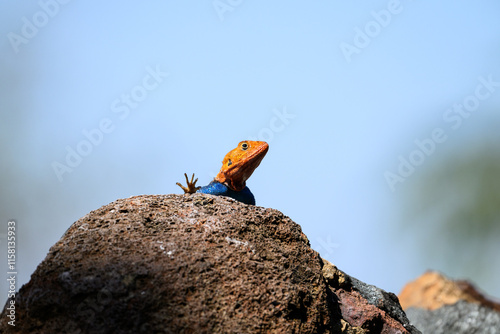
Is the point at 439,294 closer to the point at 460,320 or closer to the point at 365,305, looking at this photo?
the point at 460,320

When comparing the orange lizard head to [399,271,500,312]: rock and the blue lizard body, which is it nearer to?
the blue lizard body

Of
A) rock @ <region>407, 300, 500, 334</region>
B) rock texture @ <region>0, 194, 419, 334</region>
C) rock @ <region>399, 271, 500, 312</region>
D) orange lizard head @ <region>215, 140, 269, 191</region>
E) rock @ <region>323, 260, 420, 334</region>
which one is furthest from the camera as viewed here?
rock @ <region>399, 271, 500, 312</region>

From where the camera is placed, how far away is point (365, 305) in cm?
316

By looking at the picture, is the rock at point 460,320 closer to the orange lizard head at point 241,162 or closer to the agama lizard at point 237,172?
the agama lizard at point 237,172

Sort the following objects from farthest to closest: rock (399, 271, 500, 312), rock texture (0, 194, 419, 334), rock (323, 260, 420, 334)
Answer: rock (399, 271, 500, 312) < rock (323, 260, 420, 334) < rock texture (0, 194, 419, 334)

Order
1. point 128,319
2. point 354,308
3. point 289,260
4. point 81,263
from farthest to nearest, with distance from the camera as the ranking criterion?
point 354,308 < point 289,260 < point 81,263 < point 128,319

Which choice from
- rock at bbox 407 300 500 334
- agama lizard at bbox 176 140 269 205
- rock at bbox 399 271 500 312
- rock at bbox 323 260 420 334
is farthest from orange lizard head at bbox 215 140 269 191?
rock at bbox 399 271 500 312

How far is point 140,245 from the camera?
2.65 m

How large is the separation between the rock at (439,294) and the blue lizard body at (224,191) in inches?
127

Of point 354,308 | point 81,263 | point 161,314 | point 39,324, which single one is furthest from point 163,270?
point 354,308

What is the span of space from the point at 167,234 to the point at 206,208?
0.28 m

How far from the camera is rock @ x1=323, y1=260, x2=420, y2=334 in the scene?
120 inches

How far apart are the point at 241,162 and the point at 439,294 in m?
3.79

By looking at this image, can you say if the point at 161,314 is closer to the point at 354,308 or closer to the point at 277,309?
the point at 277,309
